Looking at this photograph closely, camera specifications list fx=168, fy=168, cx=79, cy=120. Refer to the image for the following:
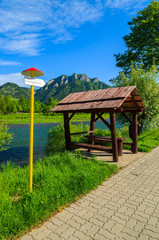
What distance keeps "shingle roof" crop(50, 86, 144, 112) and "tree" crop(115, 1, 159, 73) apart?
10.0 metres

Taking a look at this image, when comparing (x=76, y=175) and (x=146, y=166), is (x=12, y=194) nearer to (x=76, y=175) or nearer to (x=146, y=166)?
(x=76, y=175)

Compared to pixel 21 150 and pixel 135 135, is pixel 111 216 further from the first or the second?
pixel 21 150

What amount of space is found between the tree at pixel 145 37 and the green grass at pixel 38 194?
15.3 meters

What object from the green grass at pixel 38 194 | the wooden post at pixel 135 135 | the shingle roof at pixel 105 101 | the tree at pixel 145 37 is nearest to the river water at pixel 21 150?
the shingle roof at pixel 105 101

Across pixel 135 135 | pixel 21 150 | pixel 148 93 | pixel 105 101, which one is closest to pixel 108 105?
pixel 105 101

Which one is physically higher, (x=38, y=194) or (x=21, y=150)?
(x=38, y=194)

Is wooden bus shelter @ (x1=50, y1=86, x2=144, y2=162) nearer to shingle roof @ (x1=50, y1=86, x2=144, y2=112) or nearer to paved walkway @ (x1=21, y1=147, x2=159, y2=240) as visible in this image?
shingle roof @ (x1=50, y1=86, x2=144, y2=112)

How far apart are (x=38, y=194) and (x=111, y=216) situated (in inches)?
66.9

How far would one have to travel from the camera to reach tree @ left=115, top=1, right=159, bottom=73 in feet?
56.4

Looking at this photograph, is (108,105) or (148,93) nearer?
(108,105)

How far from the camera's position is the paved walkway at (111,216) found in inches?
118

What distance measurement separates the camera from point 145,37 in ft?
57.6

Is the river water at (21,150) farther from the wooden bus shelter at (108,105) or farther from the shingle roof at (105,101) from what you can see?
the shingle roof at (105,101)

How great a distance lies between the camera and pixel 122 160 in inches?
309
